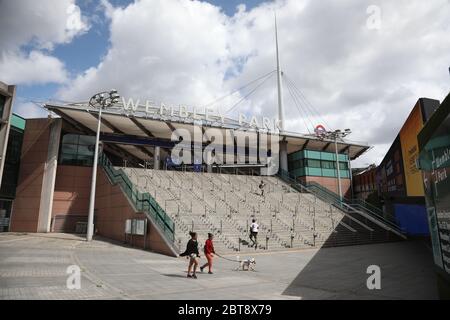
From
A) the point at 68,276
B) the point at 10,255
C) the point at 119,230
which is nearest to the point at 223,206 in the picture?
the point at 119,230

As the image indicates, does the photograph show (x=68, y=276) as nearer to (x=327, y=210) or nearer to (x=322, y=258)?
(x=322, y=258)

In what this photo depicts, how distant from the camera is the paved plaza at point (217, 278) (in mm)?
8086

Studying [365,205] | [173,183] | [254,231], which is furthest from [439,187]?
[365,205]

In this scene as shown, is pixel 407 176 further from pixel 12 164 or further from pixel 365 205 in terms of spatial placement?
pixel 12 164

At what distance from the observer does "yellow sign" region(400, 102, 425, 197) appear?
13094 mm

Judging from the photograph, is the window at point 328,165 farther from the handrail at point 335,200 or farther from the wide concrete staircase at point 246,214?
the wide concrete staircase at point 246,214

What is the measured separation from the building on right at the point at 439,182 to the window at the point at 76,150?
32134 millimetres

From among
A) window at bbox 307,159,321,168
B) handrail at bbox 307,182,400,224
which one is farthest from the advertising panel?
window at bbox 307,159,321,168

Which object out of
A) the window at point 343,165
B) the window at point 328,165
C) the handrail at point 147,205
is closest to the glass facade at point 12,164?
the handrail at point 147,205

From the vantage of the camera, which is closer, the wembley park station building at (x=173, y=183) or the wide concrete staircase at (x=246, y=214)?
the wide concrete staircase at (x=246, y=214)

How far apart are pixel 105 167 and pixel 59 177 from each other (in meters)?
5.90

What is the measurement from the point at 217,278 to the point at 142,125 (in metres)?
28.8

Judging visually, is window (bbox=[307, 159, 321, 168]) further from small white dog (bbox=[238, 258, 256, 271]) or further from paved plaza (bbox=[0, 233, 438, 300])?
small white dog (bbox=[238, 258, 256, 271])

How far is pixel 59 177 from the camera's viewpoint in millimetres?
31750
